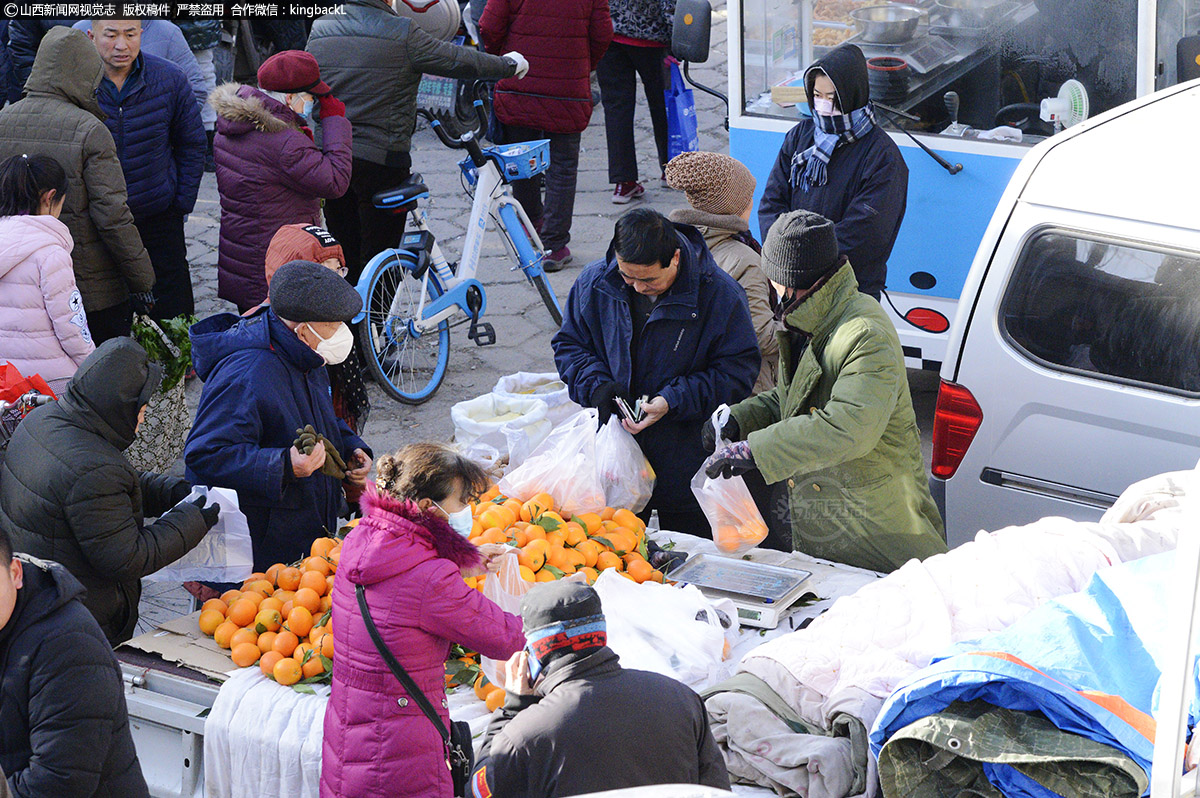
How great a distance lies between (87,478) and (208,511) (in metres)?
0.45

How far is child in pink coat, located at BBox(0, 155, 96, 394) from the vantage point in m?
4.81

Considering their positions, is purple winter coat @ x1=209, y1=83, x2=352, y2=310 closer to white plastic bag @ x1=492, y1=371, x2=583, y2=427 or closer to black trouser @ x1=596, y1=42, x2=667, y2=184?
white plastic bag @ x1=492, y1=371, x2=583, y2=427

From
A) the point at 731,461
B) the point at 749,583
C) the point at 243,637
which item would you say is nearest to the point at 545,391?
the point at 731,461

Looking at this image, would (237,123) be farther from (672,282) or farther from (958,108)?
(958,108)

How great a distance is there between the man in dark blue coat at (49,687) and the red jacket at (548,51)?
19.2 feet

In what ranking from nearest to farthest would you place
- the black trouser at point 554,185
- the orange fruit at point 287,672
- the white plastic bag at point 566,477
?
the orange fruit at point 287,672
the white plastic bag at point 566,477
the black trouser at point 554,185

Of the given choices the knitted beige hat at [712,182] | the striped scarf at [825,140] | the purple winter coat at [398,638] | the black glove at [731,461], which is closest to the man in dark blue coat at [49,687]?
the purple winter coat at [398,638]

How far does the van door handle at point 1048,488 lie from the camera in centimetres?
399

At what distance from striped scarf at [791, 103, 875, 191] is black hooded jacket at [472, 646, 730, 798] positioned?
3.38 m

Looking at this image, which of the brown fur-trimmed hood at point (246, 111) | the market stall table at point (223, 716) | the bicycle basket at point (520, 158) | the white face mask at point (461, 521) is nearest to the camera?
the white face mask at point (461, 521)

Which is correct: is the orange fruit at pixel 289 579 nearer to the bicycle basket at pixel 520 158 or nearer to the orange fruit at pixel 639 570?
the orange fruit at pixel 639 570

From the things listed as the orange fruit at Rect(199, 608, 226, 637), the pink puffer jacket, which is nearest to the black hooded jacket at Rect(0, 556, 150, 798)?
the orange fruit at Rect(199, 608, 226, 637)

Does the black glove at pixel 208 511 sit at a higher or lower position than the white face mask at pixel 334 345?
lower

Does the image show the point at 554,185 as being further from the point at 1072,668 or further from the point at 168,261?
the point at 1072,668
